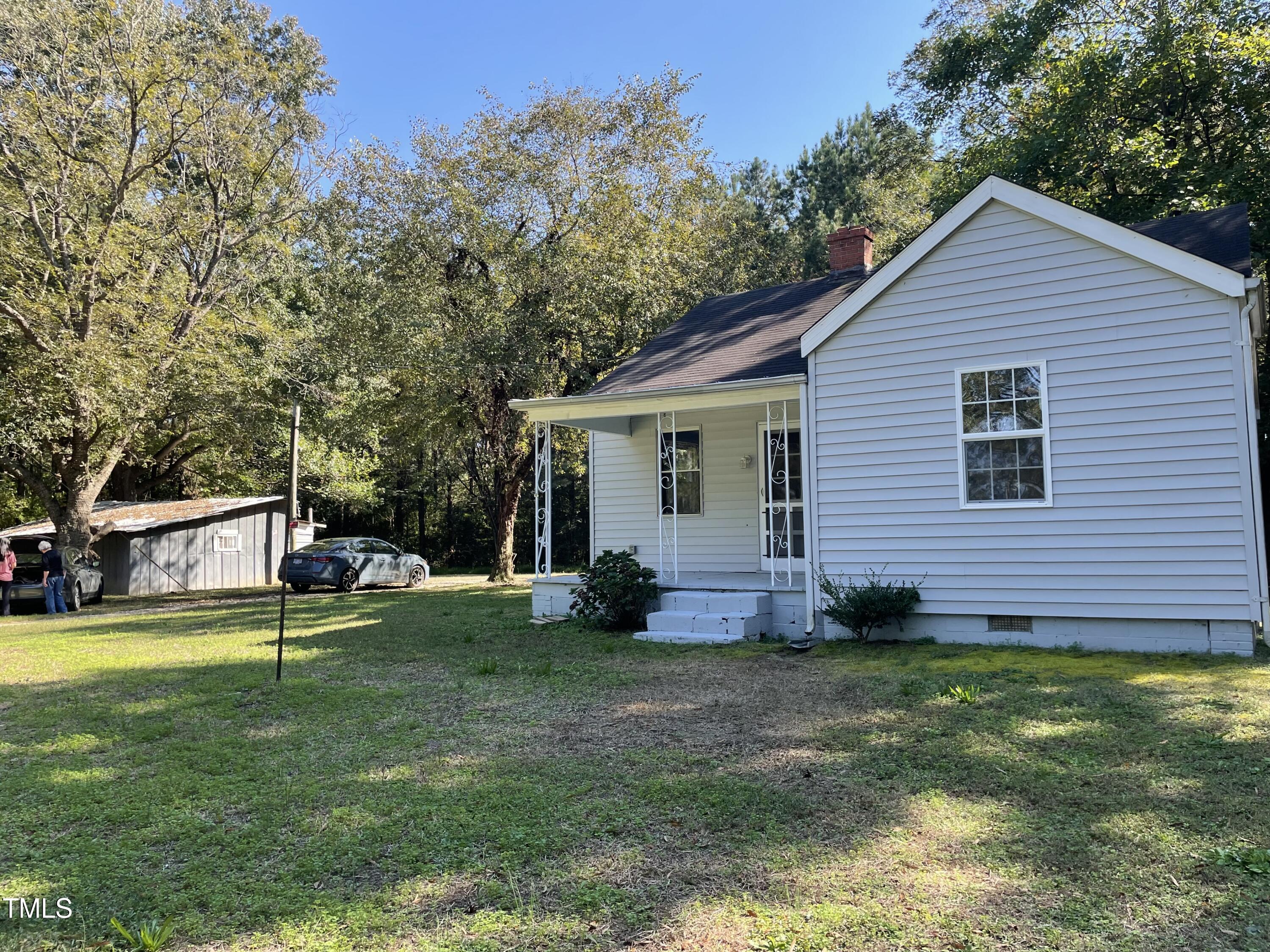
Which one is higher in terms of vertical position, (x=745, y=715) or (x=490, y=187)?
(x=490, y=187)

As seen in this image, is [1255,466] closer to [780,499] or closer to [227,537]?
[780,499]

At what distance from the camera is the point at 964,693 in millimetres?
6344

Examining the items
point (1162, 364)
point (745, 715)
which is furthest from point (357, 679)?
point (1162, 364)

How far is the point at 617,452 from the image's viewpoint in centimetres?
1358

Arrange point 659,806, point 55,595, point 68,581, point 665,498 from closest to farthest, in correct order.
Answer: point 659,806
point 665,498
point 55,595
point 68,581

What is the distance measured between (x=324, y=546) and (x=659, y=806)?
17938 millimetres

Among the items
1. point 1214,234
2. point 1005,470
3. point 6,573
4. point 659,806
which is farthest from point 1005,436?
point 6,573

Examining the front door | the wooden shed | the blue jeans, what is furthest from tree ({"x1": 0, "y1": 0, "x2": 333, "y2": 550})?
the front door

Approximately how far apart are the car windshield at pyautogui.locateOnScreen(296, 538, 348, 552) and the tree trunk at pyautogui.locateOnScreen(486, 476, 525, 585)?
13.0 ft

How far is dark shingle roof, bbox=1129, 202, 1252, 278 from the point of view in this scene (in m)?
8.00

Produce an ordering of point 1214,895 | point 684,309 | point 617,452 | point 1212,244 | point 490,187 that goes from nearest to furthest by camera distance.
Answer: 1. point 1214,895
2. point 1212,244
3. point 617,452
4. point 490,187
5. point 684,309

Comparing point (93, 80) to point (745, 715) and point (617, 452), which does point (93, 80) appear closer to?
point (617, 452)

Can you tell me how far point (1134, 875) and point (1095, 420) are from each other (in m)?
5.94

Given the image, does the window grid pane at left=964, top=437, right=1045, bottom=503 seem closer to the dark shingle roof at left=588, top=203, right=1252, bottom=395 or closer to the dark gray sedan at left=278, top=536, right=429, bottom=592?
the dark shingle roof at left=588, top=203, right=1252, bottom=395
